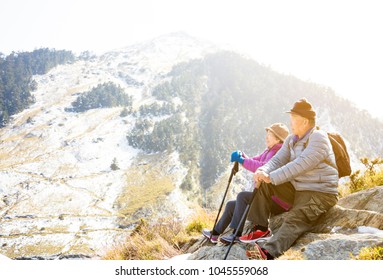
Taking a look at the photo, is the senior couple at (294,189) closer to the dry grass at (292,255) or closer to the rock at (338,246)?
the dry grass at (292,255)

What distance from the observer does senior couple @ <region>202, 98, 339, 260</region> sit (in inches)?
209

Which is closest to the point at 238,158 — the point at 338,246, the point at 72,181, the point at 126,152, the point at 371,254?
the point at 338,246

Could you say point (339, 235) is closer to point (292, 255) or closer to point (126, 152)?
point (292, 255)

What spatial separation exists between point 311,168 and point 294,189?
2.39ft

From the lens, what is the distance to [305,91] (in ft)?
569

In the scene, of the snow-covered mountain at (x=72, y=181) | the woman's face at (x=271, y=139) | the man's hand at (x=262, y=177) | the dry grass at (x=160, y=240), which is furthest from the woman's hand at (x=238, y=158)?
the snow-covered mountain at (x=72, y=181)

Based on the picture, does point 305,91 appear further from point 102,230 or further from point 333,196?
point 333,196

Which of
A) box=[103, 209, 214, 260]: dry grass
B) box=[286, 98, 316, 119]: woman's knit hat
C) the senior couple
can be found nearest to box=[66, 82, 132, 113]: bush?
box=[103, 209, 214, 260]: dry grass

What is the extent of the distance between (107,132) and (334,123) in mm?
114765

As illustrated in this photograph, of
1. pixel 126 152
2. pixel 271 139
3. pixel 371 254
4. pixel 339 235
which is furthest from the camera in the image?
pixel 126 152

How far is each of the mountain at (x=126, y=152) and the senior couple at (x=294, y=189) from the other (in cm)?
9770

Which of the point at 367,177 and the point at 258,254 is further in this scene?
the point at 367,177

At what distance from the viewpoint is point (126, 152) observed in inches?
6152

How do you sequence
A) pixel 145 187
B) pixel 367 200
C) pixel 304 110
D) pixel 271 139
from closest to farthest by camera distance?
pixel 304 110 < pixel 367 200 < pixel 271 139 < pixel 145 187
